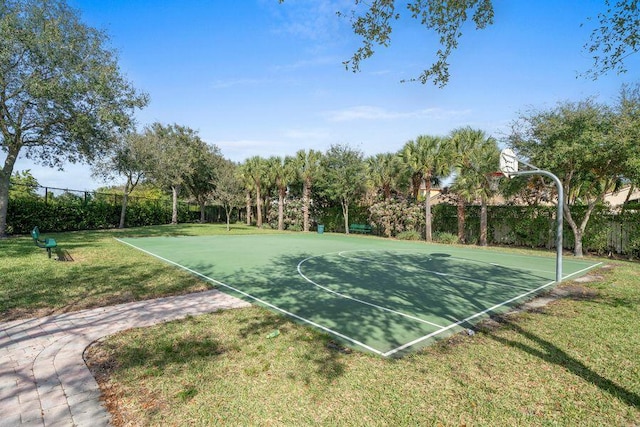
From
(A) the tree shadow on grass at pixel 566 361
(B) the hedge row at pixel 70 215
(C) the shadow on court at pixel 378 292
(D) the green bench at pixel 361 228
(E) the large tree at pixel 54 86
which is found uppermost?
(E) the large tree at pixel 54 86

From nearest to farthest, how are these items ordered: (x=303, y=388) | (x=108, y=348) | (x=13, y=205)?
1. (x=303, y=388)
2. (x=108, y=348)
3. (x=13, y=205)

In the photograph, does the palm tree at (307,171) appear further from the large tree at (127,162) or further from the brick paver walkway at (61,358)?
the brick paver walkway at (61,358)

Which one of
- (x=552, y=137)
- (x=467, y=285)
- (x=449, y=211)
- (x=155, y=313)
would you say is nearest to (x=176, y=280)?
(x=155, y=313)

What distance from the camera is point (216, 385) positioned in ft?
11.7

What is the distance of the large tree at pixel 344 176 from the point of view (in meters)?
25.9

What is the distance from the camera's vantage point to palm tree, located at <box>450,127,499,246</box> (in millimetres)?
18078


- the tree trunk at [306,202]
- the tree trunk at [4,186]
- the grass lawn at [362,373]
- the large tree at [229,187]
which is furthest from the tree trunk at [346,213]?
the grass lawn at [362,373]

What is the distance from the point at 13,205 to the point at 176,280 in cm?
1635

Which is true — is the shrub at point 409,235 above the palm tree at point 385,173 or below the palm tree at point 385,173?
→ below

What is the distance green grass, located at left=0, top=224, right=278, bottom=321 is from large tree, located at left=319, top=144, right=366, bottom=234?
16.7 meters

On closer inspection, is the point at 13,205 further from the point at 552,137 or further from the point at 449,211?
the point at 552,137

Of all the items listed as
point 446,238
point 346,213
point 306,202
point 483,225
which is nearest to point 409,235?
point 446,238

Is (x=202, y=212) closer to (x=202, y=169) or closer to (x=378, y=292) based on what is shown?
(x=202, y=169)

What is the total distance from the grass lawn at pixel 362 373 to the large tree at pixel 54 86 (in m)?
12.3
